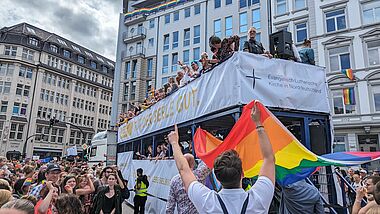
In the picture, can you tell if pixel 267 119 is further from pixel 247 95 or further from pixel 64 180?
pixel 64 180

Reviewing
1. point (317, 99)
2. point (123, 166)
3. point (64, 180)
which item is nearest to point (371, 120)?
point (317, 99)

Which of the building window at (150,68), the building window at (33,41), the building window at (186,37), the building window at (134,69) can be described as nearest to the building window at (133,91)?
the building window at (134,69)

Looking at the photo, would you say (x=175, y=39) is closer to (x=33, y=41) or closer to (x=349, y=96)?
(x=349, y=96)

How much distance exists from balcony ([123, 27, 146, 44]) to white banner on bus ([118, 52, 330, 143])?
32625 mm

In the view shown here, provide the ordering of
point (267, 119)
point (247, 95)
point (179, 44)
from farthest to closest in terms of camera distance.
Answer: point (179, 44), point (247, 95), point (267, 119)

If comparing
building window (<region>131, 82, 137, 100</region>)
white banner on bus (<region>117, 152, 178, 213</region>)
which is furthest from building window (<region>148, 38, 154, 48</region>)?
white banner on bus (<region>117, 152, 178, 213</region>)

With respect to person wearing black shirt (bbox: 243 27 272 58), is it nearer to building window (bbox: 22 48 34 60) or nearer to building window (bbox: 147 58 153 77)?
building window (bbox: 147 58 153 77)

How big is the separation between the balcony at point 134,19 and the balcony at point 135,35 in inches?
43.9

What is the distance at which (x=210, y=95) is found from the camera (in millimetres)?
6613

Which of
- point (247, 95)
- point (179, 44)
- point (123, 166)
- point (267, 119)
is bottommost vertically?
point (123, 166)

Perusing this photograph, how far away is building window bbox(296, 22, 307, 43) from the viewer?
24420 millimetres

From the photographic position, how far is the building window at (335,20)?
22047mm

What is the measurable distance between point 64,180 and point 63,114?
53528 millimetres

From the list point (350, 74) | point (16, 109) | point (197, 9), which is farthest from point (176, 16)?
point (16, 109)
